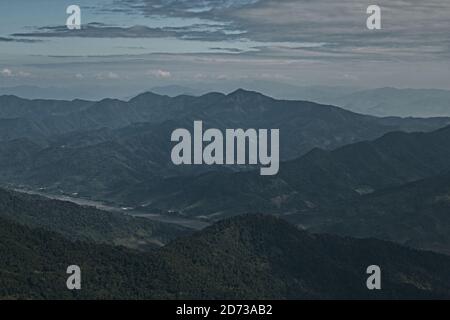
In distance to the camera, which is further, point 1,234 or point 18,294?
point 1,234

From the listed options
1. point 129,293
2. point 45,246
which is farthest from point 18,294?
point 45,246
